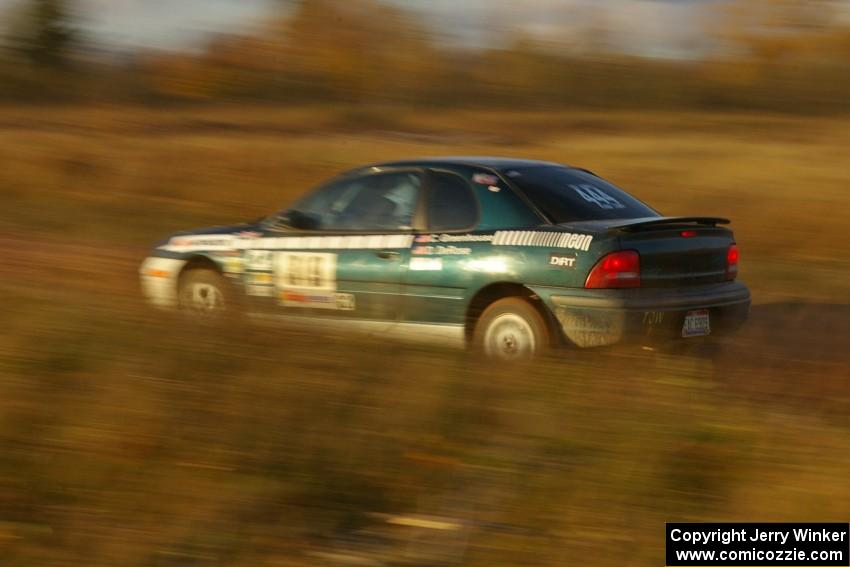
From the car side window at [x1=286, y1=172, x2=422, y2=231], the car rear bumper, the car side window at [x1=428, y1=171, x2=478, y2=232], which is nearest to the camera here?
the car rear bumper

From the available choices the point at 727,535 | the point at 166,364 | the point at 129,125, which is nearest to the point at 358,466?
the point at 166,364

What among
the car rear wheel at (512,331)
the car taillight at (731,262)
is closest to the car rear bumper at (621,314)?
the car rear wheel at (512,331)

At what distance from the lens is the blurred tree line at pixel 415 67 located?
889 inches

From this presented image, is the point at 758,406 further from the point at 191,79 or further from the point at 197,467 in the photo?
the point at 191,79

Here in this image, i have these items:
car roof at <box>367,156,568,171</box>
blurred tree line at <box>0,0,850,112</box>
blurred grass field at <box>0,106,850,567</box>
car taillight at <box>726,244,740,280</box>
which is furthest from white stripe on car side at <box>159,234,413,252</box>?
blurred tree line at <box>0,0,850,112</box>

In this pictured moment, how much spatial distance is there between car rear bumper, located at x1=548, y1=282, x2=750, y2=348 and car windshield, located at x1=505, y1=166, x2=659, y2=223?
0.61 meters

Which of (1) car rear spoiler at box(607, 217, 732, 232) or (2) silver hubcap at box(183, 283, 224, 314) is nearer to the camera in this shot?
(1) car rear spoiler at box(607, 217, 732, 232)

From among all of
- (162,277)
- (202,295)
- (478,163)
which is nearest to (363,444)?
(478,163)

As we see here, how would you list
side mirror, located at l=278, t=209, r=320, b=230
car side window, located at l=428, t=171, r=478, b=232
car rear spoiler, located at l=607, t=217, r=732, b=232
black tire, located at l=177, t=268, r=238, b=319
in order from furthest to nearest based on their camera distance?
black tire, located at l=177, t=268, r=238, b=319
side mirror, located at l=278, t=209, r=320, b=230
car side window, located at l=428, t=171, r=478, b=232
car rear spoiler, located at l=607, t=217, r=732, b=232

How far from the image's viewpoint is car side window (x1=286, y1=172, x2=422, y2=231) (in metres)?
8.11

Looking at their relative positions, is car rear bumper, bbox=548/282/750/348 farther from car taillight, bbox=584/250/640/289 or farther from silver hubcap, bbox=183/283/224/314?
silver hubcap, bbox=183/283/224/314

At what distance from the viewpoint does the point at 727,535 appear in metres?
4.77

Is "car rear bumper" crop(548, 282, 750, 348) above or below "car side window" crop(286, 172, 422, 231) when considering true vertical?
below

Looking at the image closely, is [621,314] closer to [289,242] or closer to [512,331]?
[512,331]
